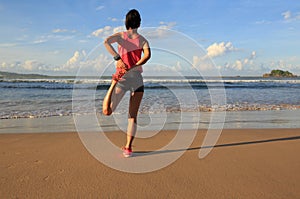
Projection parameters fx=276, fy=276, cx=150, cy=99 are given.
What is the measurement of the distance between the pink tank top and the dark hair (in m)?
0.14

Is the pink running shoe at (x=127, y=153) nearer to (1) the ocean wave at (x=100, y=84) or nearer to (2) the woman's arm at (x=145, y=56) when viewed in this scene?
(2) the woman's arm at (x=145, y=56)

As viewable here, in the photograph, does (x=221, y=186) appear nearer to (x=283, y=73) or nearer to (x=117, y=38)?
(x=117, y=38)

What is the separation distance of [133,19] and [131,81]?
2.56 feet

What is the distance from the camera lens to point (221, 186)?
262cm

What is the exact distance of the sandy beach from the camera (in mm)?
2480

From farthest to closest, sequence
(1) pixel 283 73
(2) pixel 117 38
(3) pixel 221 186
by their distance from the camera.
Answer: (1) pixel 283 73 → (2) pixel 117 38 → (3) pixel 221 186

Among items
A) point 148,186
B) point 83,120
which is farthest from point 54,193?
point 83,120

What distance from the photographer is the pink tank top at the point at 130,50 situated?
11.3 ft

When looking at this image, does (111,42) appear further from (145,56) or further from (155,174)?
(155,174)

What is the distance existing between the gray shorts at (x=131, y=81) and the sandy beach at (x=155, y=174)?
963 mm

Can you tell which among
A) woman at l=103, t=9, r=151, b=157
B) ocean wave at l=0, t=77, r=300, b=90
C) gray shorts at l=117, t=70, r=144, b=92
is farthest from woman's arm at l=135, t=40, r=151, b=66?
ocean wave at l=0, t=77, r=300, b=90

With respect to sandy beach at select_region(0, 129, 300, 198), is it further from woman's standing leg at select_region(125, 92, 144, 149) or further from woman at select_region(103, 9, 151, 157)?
woman at select_region(103, 9, 151, 157)

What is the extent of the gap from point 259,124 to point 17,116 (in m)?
6.25

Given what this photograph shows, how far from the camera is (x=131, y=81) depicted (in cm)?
352
